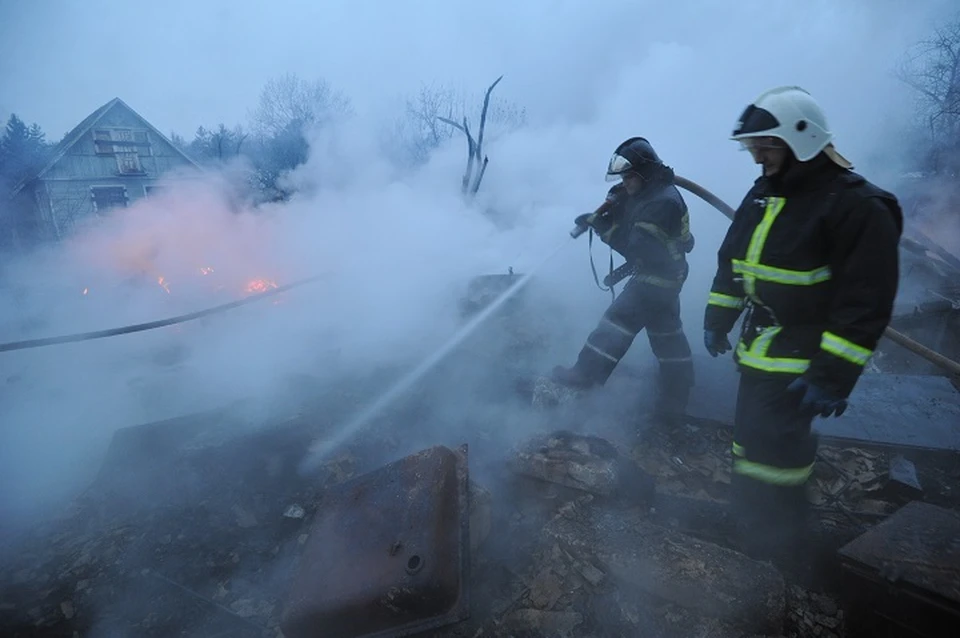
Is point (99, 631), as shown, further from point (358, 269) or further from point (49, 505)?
point (358, 269)

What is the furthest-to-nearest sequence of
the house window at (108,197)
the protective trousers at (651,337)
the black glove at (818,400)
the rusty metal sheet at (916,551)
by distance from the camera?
the house window at (108,197) → the protective trousers at (651,337) → the black glove at (818,400) → the rusty metal sheet at (916,551)

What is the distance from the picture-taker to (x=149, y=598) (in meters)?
2.64

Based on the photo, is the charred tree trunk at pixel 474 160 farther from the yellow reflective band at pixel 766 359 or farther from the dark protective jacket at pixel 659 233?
the yellow reflective band at pixel 766 359

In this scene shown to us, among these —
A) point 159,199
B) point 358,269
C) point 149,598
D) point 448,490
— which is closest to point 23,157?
point 159,199

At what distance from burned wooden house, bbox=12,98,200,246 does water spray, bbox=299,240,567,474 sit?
14.4 metres

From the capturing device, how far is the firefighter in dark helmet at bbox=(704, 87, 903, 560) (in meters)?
1.95

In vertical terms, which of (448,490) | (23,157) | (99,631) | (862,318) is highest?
(23,157)

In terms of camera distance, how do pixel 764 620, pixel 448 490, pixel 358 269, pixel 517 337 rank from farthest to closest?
pixel 358 269 < pixel 517 337 < pixel 448 490 < pixel 764 620

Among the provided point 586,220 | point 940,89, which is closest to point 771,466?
point 586,220

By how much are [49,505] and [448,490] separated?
10.5 ft

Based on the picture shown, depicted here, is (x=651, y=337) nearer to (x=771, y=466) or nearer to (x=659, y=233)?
(x=659, y=233)

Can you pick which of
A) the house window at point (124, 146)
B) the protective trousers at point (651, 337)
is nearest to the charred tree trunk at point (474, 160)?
the house window at point (124, 146)

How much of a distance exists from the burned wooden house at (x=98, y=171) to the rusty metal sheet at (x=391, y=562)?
16978 mm

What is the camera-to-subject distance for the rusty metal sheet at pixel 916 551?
1.89m
